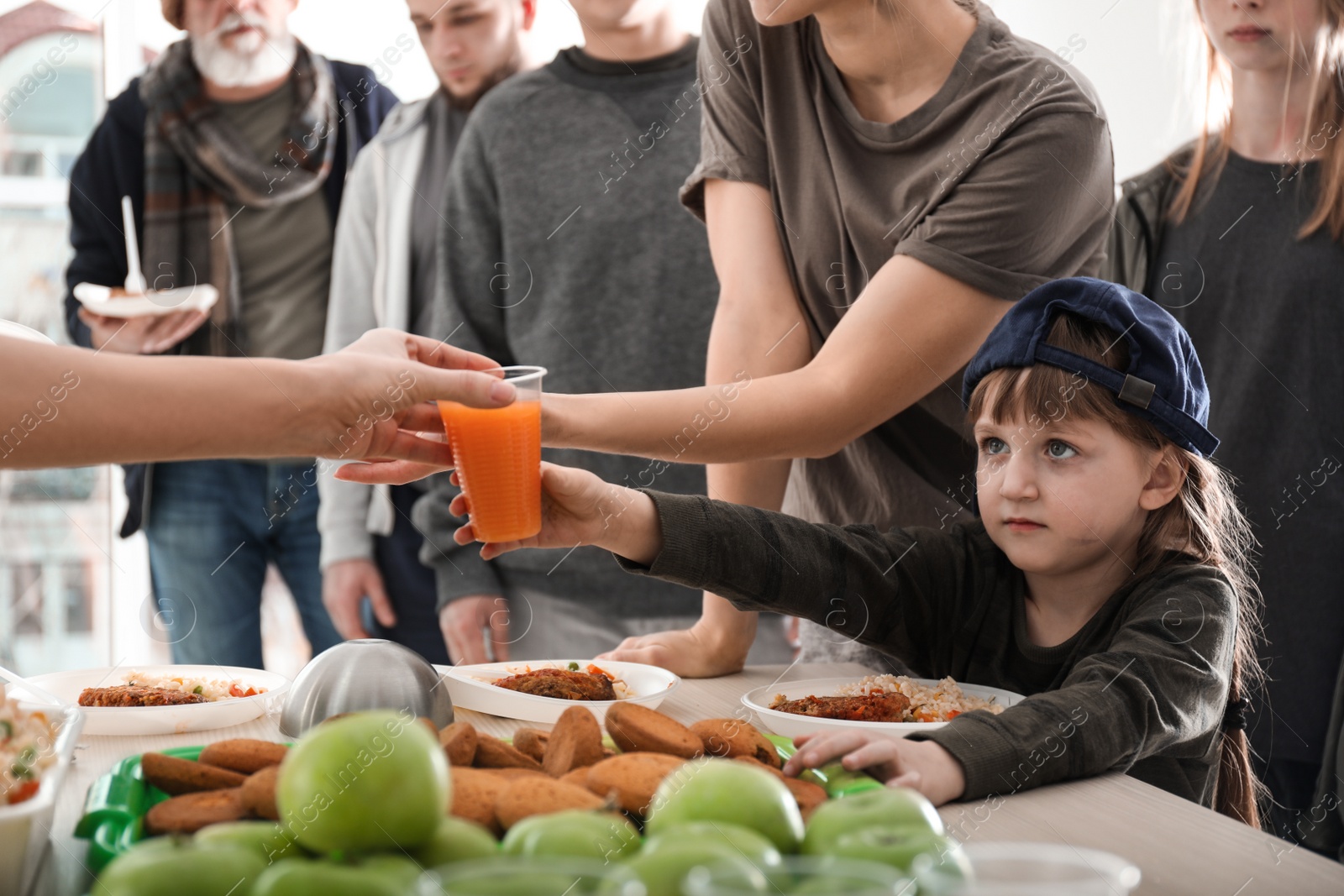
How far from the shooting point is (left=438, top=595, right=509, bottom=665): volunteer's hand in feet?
7.54

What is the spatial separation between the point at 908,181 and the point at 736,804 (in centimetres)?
112

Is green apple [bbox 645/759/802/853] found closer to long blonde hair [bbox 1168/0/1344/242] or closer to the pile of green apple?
the pile of green apple

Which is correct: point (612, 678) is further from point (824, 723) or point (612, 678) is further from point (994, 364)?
point (994, 364)

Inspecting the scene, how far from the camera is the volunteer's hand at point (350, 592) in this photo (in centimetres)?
246

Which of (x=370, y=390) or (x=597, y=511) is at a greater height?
(x=370, y=390)

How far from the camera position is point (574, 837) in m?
0.58

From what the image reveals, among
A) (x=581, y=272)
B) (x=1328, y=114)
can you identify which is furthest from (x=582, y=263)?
(x=1328, y=114)

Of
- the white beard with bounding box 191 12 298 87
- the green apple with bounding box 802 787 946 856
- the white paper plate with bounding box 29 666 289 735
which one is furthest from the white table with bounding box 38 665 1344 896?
the white beard with bounding box 191 12 298 87

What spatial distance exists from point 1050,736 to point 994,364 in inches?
20.6

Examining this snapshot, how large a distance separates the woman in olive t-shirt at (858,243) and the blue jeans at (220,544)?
120 centimetres

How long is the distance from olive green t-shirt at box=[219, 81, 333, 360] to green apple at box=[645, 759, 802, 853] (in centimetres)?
212

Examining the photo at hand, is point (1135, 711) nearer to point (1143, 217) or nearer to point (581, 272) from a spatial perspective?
point (1143, 217)

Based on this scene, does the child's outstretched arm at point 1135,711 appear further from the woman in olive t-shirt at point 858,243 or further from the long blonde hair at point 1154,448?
the woman in olive t-shirt at point 858,243

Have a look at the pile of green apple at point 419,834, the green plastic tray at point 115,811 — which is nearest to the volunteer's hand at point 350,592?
the green plastic tray at point 115,811
